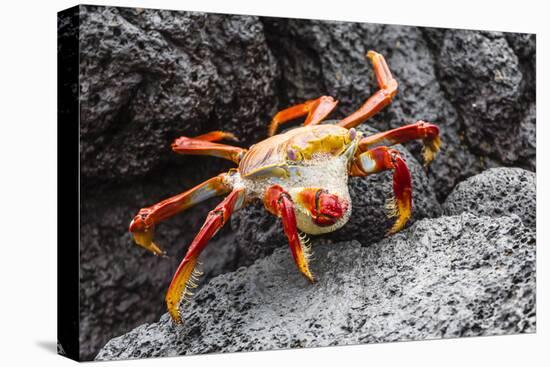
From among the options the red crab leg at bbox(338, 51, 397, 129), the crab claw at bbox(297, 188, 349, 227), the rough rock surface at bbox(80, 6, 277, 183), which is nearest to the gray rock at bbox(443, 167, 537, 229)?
the red crab leg at bbox(338, 51, 397, 129)

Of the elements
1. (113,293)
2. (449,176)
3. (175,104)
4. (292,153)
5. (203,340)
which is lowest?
(203,340)

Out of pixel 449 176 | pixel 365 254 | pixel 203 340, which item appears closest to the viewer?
pixel 203 340

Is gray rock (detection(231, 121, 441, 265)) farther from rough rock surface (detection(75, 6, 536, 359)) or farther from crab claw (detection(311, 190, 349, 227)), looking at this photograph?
crab claw (detection(311, 190, 349, 227))

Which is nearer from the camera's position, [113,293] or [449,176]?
[113,293]

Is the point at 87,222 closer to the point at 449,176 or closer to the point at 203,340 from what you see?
the point at 203,340

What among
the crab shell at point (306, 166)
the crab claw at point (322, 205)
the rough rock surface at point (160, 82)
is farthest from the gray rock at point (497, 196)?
the rough rock surface at point (160, 82)

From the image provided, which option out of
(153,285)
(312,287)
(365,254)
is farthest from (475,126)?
(153,285)

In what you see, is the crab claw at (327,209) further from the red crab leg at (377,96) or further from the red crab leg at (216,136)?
the red crab leg at (216,136)
